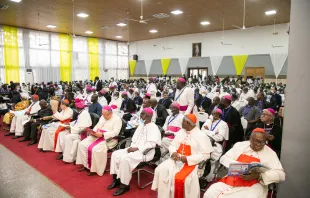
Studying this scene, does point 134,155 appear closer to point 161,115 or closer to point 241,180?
point 241,180

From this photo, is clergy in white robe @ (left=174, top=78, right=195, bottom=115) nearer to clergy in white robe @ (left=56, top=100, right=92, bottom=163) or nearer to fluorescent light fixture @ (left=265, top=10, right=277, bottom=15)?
clergy in white robe @ (left=56, top=100, right=92, bottom=163)

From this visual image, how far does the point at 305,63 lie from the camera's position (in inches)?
99.0

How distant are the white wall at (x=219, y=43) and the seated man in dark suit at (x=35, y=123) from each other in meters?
14.0

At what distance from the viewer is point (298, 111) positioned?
2.58 metres

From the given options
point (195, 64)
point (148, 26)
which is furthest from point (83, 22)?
point (195, 64)

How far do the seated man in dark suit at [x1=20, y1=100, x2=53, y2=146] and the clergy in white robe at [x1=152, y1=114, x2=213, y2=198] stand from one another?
166 inches

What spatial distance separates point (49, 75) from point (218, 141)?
16.6 m

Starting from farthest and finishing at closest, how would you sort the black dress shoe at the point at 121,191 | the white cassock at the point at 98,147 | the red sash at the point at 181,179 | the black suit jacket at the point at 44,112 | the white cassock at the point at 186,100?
the black suit jacket at the point at 44,112, the white cassock at the point at 186,100, the white cassock at the point at 98,147, the black dress shoe at the point at 121,191, the red sash at the point at 181,179

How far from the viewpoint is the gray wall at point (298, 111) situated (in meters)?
2.52

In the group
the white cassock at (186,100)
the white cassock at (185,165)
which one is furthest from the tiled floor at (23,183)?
the white cassock at (186,100)

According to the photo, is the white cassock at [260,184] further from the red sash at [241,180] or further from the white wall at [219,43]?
the white wall at [219,43]

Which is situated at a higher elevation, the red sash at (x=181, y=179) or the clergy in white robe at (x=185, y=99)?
the clergy in white robe at (x=185, y=99)

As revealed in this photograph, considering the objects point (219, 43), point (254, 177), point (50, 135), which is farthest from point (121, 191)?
point (219, 43)

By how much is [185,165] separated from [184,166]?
2 centimetres
